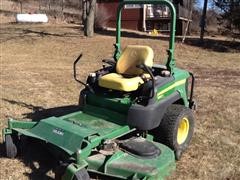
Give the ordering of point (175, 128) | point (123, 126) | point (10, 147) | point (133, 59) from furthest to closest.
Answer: point (133, 59) → point (175, 128) → point (10, 147) → point (123, 126)

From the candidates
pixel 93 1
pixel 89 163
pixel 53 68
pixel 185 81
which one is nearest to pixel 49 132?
pixel 89 163

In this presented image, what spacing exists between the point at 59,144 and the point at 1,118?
7.57 ft

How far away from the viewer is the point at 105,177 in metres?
4.30

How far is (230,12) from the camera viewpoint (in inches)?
727

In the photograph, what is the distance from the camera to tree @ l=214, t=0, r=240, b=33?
59.9ft

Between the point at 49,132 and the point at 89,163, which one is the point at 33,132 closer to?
the point at 49,132

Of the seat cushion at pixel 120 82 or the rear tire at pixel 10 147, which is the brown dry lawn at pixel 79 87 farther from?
the seat cushion at pixel 120 82

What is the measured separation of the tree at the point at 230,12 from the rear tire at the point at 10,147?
15.1m

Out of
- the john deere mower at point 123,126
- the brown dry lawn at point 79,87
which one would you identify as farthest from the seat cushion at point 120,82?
the brown dry lawn at point 79,87

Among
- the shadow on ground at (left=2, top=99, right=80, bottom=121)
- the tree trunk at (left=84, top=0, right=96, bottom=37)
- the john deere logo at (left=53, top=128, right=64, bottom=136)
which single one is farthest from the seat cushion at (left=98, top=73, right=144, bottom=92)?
A: the tree trunk at (left=84, top=0, right=96, bottom=37)

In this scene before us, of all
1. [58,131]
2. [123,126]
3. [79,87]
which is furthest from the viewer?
[79,87]

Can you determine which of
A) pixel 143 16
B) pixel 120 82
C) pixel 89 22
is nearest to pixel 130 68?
pixel 120 82

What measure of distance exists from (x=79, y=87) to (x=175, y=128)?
399 cm

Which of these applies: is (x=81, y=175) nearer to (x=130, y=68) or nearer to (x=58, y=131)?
(x=58, y=131)
